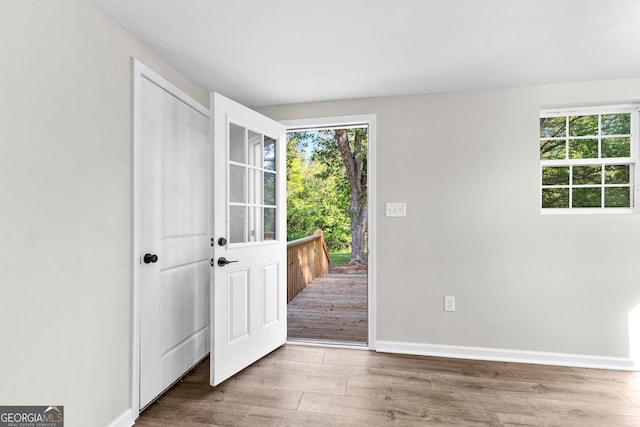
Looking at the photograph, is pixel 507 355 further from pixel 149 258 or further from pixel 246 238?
pixel 149 258

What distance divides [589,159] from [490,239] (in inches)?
40.4

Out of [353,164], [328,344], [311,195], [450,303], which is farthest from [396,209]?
[311,195]

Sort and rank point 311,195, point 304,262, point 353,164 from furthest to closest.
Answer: point 311,195
point 353,164
point 304,262

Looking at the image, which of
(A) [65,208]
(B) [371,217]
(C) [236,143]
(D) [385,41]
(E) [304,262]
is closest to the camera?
(A) [65,208]

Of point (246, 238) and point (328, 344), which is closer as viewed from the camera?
point (246, 238)

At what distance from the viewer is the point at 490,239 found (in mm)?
2645

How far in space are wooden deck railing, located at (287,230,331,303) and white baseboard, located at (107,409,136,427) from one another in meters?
2.84

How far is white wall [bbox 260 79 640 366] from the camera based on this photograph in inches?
97.8

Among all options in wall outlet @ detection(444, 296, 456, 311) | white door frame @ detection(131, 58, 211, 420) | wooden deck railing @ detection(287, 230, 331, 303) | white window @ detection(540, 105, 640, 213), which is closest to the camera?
white door frame @ detection(131, 58, 211, 420)

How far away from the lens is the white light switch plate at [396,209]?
277 cm

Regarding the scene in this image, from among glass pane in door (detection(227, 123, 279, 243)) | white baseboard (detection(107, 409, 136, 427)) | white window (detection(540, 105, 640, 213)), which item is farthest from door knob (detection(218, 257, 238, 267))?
white window (detection(540, 105, 640, 213))

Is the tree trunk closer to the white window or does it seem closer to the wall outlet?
the white window

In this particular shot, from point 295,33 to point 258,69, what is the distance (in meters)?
0.55

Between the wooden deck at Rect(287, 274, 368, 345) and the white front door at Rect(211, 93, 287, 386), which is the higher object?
the white front door at Rect(211, 93, 287, 386)
